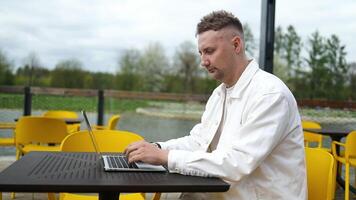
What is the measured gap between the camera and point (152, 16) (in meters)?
5.55

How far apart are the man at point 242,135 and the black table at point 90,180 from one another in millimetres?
72

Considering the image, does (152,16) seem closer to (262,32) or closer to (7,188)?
(262,32)

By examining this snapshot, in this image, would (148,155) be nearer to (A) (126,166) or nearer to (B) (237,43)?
(A) (126,166)

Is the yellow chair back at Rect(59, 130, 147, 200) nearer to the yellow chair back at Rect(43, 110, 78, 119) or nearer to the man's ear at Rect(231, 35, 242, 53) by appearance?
the man's ear at Rect(231, 35, 242, 53)

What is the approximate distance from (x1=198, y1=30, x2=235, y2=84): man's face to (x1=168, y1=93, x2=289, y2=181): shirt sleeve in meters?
0.23

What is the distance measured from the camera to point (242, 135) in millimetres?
1354

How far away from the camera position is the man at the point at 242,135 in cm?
131

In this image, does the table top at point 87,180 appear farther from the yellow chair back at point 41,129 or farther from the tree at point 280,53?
the tree at point 280,53

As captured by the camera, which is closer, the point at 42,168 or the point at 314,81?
the point at 42,168

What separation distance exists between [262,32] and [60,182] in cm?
380

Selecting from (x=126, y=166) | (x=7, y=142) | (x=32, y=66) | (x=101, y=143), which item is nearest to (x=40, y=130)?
(x=7, y=142)

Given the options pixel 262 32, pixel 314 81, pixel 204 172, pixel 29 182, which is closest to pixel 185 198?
pixel 204 172

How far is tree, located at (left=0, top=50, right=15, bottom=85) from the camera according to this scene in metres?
5.23

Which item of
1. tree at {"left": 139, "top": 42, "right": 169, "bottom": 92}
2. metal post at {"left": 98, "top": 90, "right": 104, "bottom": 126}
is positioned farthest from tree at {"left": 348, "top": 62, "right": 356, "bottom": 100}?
metal post at {"left": 98, "top": 90, "right": 104, "bottom": 126}
